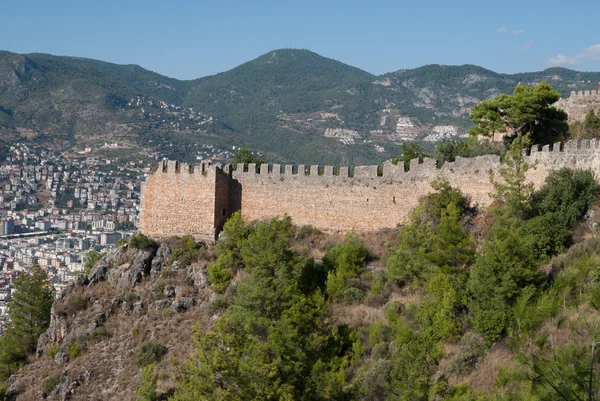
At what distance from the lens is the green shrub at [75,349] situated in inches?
782

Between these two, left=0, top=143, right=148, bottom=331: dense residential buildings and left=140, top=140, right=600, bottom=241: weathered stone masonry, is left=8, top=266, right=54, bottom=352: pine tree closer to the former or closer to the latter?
left=140, top=140, right=600, bottom=241: weathered stone masonry

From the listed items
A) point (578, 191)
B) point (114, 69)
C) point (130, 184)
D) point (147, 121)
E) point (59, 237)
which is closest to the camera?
point (578, 191)

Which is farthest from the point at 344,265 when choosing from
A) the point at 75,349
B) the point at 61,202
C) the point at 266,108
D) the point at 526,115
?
the point at 266,108

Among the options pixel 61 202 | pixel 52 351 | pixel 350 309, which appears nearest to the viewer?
pixel 350 309

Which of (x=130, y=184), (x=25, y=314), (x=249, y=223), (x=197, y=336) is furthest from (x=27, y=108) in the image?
(x=197, y=336)

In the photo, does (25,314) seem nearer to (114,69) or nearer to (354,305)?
(354,305)

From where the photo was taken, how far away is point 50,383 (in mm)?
19281

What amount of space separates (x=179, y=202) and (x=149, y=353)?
17.1 ft

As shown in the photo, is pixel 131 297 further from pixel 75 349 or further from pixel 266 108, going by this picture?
pixel 266 108

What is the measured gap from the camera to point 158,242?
21922mm

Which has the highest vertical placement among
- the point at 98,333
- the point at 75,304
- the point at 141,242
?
the point at 141,242

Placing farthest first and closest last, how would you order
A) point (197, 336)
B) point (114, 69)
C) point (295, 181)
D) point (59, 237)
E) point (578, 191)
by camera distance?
point (114, 69), point (59, 237), point (295, 181), point (578, 191), point (197, 336)

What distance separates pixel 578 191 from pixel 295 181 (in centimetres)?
818

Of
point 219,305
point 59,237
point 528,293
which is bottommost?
point 59,237
